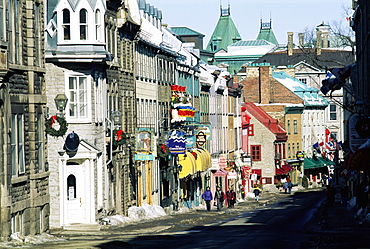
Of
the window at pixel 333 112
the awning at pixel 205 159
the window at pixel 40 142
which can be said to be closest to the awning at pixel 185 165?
the awning at pixel 205 159

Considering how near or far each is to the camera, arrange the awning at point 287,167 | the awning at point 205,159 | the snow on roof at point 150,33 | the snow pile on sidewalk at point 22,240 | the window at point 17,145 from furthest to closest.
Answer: the awning at point 287,167 → the awning at point 205,159 → the snow on roof at point 150,33 → the window at point 17,145 → the snow pile on sidewalk at point 22,240

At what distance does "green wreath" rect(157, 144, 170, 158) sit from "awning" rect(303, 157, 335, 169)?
191 ft

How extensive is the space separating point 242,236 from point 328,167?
86942mm

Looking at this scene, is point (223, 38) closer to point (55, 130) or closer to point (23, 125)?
point (55, 130)

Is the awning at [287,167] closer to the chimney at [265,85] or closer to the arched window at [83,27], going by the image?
the chimney at [265,85]

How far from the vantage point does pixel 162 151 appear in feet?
155

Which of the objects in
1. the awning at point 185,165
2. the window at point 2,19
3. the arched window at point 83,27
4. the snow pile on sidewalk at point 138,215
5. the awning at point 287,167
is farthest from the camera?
the awning at point 287,167

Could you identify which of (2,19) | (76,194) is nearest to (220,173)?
(76,194)

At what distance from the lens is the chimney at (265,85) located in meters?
99.1

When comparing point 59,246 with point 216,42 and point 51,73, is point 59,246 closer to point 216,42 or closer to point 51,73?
point 51,73

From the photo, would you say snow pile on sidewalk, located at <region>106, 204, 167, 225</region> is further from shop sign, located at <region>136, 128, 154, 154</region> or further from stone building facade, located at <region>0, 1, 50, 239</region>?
stone building facade, located at <region>0, 1, 50, 239</region>

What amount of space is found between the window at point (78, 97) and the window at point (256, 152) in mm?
58401

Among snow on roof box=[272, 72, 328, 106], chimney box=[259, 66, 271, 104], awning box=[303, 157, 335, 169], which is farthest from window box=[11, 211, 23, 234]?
awning box=[303, 157, 335, 169]

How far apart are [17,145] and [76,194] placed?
9292 mm
